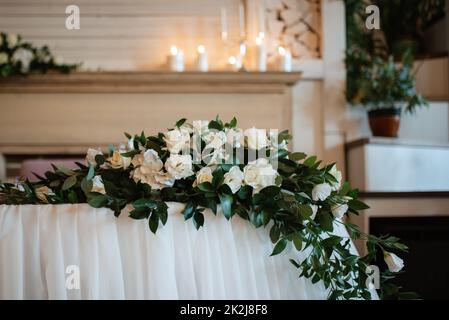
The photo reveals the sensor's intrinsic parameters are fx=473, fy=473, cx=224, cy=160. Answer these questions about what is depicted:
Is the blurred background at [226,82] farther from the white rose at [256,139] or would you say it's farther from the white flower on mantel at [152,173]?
the white flower on mantel at [152,173]

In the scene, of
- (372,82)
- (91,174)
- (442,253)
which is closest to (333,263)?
(91,174)

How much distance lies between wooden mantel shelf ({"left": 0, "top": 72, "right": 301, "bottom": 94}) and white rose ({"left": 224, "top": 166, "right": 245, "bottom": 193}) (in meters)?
1.88

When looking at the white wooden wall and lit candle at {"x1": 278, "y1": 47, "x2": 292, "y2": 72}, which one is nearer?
lit candle at {"x1": 278, "y1": 47, "x2": 292, "y2": 72}

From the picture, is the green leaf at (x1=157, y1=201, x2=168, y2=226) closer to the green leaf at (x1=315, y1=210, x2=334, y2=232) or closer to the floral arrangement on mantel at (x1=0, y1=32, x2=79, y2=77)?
the green leaf at (x1=315, y1=210, x2=334, y2=232)

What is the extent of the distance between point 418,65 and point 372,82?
1.79 ft

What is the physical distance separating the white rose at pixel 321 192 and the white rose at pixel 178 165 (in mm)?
258

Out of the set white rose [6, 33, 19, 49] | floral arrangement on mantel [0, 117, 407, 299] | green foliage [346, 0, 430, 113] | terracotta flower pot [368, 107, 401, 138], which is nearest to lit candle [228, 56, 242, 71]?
green foliage [346, 0, 430, 113]

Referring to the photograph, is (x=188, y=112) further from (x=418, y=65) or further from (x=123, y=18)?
(x=418, y=65)

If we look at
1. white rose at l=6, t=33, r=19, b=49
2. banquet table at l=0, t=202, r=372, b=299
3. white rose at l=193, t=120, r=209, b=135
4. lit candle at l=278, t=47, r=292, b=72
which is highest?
white rose at l=6, t=33, r=19, b=49

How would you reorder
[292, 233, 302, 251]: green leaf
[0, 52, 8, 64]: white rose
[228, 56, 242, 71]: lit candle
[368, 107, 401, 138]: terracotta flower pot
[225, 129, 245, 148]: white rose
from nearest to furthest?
[292, 233, 302, 251]: green leaf
[225, 129, 245, 148]: white rose
[0, 52, 8, 64]: white rose
[368, 107, 401, 138]: terracotta flower pot
[228, 56, 242, 71]: lit candle

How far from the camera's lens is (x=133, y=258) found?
0.93m

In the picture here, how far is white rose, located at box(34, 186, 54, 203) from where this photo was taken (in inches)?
40.9

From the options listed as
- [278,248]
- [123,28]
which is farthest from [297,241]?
[123,28]

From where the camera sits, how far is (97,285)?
2.97 feet
